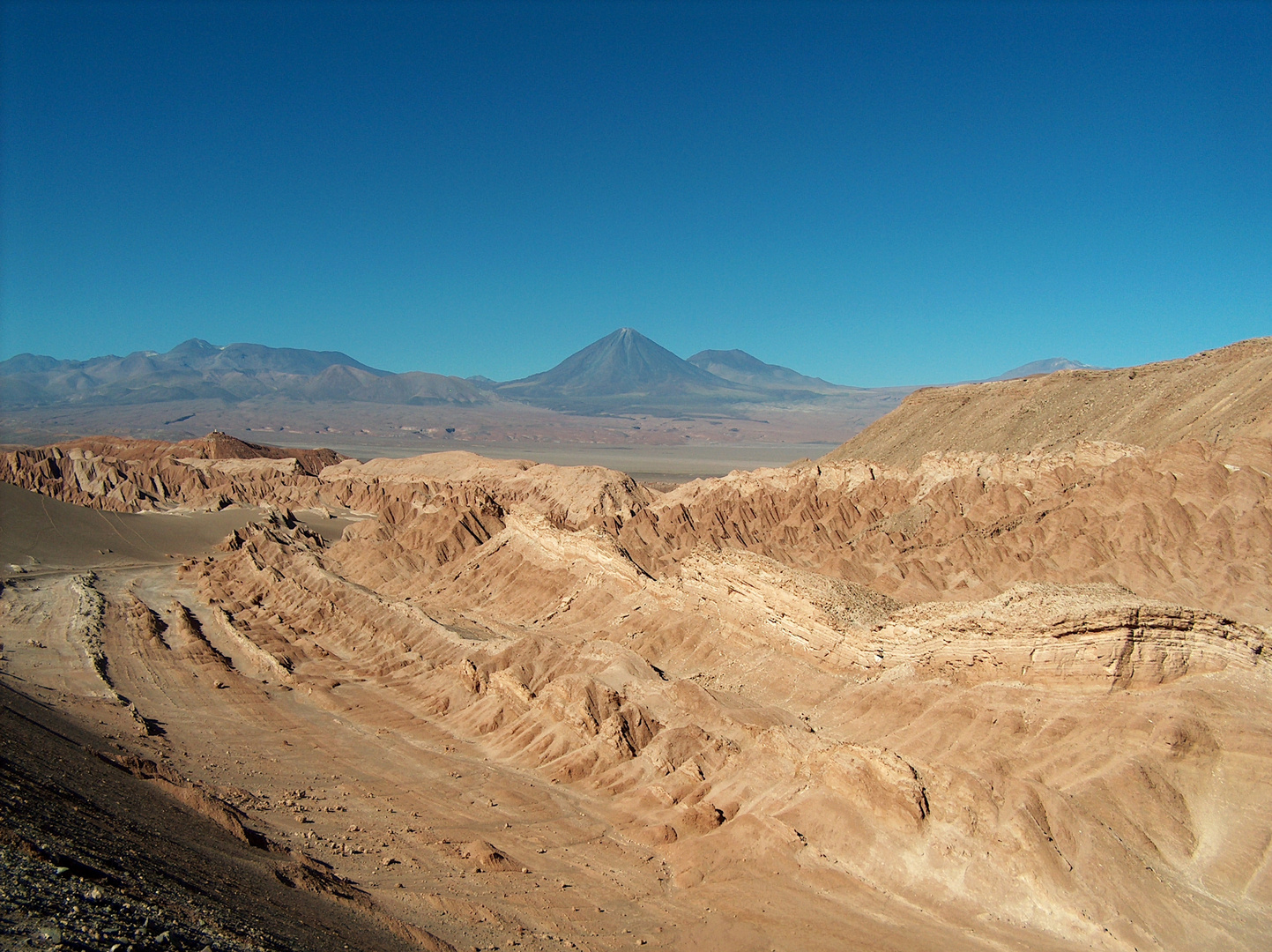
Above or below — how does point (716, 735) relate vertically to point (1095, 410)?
below

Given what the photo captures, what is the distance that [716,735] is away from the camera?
1875 cm

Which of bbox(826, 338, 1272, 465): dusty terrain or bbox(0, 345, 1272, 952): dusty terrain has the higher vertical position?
bbox(826, 338, 1272, 465): dusty terrain

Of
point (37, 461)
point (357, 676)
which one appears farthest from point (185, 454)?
point (357, 676)

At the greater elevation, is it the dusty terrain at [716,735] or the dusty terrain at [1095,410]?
the dusty terrain at [1095,410]

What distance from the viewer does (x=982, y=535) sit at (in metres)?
36.9

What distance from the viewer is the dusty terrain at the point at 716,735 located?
12500mm

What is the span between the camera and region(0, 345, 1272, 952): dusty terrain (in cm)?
1250

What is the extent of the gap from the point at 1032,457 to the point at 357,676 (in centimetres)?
3483

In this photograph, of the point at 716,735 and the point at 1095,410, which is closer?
the point at 716,735

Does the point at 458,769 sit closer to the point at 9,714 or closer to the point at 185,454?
the point at 9,714

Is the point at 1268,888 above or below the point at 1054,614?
below

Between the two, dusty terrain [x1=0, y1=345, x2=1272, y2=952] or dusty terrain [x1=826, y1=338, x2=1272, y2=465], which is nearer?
dusty terrain [x1=0, y1=345, x2=1272, y2=952]

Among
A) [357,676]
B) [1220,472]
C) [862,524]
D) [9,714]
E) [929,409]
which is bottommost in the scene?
[357,676]

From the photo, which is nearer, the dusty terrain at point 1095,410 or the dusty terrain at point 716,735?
the dusty terrain at point 716,735
